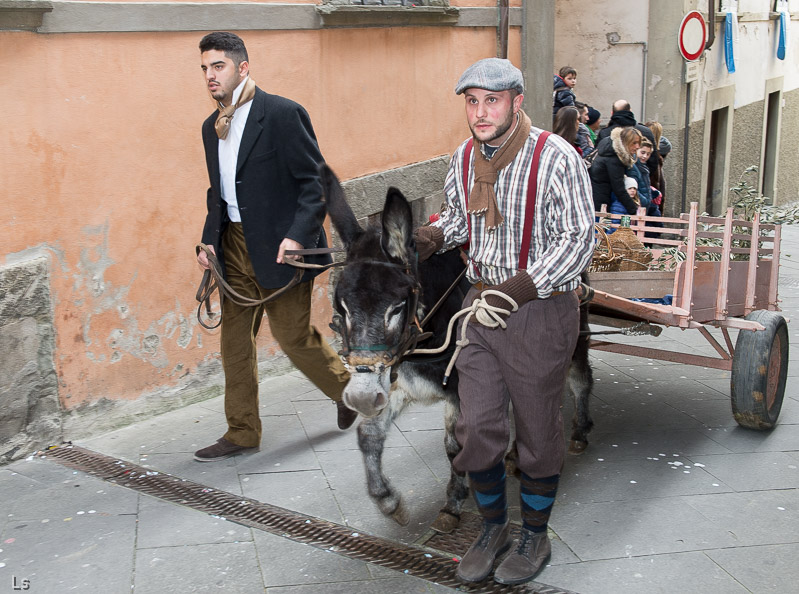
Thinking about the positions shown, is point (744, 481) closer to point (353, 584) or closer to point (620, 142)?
point (353, 584)

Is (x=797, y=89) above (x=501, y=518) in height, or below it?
above

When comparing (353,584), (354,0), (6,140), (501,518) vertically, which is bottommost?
(353,584)

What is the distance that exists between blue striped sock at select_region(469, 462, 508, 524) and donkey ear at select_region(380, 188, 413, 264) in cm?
85

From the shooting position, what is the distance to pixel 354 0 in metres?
6.64

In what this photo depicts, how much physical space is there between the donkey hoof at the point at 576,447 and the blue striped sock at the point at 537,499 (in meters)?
1.33

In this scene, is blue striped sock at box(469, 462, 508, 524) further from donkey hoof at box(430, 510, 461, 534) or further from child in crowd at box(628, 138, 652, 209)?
child in crowd at box(628, 138, 652, 209)

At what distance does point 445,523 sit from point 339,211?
144cm

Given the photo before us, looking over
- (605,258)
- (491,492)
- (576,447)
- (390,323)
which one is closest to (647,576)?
(491,492)

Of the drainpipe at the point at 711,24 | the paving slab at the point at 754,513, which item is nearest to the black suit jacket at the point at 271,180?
the paving slab at the point at 754,513

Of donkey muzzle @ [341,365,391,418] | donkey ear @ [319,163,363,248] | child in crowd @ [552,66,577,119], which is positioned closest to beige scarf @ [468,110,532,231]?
donkey ear @ [319,163,363,248]

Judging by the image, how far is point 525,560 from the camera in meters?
3.52

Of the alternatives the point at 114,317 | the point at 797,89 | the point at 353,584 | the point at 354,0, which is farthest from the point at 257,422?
the point at 797,89

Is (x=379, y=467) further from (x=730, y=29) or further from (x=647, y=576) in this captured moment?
(x=730, y=29)

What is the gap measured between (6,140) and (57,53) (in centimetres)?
56
